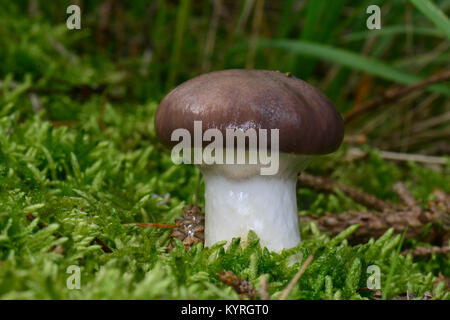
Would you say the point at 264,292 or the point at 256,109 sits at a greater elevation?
the point at 256,109

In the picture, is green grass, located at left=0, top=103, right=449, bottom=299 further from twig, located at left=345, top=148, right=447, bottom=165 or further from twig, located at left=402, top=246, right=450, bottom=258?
twig, located at left=345, top=148, right=447, bottom=165

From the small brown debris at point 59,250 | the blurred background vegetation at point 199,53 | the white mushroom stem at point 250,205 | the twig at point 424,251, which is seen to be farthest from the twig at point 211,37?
the small brown debris at point 59,250

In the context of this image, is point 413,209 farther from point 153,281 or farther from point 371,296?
point 153,281

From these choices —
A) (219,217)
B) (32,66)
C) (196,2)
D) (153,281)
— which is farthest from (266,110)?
(196,2)

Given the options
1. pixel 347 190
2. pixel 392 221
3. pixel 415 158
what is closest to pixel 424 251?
pixel 392 221

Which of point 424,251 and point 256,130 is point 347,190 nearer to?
point 424,251

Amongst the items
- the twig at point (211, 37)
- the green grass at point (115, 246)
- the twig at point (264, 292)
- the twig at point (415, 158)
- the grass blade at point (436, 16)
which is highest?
the twig at point (211, 37)

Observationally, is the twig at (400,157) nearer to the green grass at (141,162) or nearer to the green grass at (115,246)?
the green grass at (141,162)
